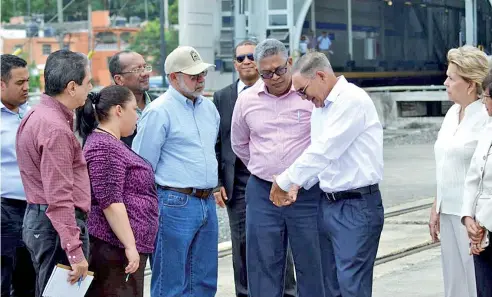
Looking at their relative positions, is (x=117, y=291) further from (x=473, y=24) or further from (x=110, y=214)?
(x=473, y=24)

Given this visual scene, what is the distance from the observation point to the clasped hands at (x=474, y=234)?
210 inches

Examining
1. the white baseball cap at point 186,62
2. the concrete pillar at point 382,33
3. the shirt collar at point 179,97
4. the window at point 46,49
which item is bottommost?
the shirt collar at point 179,97

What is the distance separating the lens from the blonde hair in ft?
18.5

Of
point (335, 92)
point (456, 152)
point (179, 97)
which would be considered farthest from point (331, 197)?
point (179, 97)

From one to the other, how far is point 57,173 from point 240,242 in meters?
2.66

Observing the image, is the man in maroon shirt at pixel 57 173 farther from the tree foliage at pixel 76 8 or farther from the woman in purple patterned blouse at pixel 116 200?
the tree foliage at pixel 76 8

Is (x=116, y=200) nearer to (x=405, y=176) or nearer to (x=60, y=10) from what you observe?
(x=405, y=176)

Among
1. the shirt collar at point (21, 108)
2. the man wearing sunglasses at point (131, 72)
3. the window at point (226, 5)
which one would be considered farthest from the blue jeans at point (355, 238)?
the window at point (226, 5)

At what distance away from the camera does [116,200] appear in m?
5.29

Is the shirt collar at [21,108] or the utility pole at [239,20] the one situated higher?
the utility pole at [239,20]

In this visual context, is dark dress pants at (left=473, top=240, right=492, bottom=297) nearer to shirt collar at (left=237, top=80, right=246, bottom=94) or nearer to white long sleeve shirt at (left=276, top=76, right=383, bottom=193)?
white long sleeve shirt at (left=276, top=76, right=383, bottom=193)

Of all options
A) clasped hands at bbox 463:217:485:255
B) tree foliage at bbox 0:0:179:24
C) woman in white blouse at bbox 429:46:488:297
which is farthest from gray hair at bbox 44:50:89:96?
tree foliage at bbox 0:0:179:24

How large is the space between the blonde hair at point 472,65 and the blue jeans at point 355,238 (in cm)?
85

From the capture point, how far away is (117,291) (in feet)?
17.6
